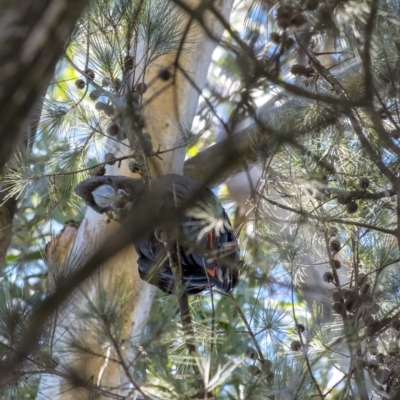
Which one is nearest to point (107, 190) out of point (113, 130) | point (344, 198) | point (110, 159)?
point (110, 159)

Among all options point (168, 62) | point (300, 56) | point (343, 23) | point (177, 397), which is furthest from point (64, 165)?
point (177, 397)

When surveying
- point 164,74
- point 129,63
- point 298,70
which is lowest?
point 298,70

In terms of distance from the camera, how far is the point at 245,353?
1.41 metres

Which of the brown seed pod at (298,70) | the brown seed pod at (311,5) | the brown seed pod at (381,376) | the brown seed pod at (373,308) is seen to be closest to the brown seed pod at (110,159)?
the brown seed pod at (298,70)

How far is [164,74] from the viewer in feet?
8.25

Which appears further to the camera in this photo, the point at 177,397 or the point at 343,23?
the point at 343,23

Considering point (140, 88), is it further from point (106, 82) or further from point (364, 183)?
point (364, 183)

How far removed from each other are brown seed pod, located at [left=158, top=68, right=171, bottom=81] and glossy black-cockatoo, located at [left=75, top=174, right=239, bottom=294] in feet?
1.79

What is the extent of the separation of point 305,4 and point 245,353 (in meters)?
0.85

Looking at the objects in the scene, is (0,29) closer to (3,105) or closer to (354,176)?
(3,105)

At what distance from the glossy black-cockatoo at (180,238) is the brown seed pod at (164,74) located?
55 centimetres

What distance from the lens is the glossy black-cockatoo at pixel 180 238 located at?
1.69 m

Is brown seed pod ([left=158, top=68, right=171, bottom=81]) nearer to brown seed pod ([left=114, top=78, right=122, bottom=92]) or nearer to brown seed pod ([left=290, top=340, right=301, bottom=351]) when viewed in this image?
brown seed pod ([left=114, top=78, right=122, bottom=92])

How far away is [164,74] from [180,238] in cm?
110
